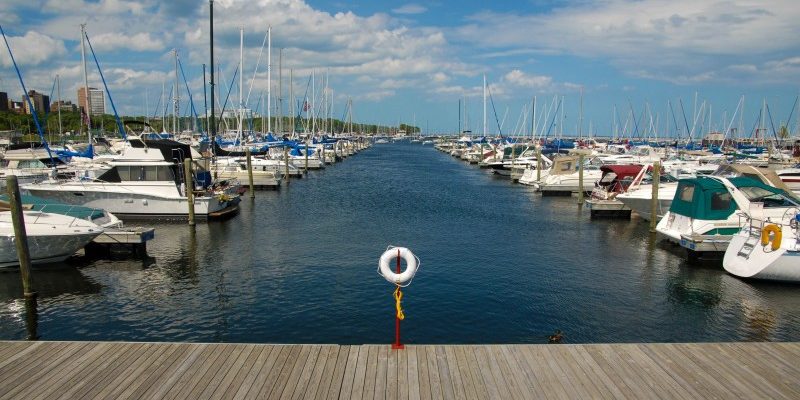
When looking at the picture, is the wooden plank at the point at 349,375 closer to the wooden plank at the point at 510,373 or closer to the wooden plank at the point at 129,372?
the wooden plank at the point at 510,373

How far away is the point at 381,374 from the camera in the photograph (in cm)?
816

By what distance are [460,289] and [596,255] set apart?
312 inches

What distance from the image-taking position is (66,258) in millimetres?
19453

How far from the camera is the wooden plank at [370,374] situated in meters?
7.64

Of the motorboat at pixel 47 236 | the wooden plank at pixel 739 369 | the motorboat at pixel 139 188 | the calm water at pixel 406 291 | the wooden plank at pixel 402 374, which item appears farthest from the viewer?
the motorboat at pixel 139 188

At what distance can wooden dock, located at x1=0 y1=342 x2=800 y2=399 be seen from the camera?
304 inches

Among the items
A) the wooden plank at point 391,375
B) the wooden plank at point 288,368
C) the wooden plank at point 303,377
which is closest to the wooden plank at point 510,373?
the wooden plank at point 391,375

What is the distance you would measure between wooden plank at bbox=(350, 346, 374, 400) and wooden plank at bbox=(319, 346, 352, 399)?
18cm

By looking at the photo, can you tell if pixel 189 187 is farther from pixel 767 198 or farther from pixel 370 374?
pixel 767 198

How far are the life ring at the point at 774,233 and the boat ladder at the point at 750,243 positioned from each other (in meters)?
0.52

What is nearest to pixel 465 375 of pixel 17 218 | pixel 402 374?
pixel 402 374

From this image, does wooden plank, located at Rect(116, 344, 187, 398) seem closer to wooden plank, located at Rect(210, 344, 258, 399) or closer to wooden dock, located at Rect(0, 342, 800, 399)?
wooden dock, located at Rect(0, 342, 800, 399)

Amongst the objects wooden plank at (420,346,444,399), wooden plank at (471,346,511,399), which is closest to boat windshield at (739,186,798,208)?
wooden plank at (471,346,511,399)

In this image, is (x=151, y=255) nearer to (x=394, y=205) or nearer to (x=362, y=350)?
(x=362, y=350)
